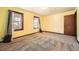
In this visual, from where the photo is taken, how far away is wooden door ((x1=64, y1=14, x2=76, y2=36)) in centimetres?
501

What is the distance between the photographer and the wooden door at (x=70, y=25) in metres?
5.01

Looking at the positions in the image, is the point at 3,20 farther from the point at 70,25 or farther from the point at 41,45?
the point at 70,25

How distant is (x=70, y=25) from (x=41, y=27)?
3.19 metres

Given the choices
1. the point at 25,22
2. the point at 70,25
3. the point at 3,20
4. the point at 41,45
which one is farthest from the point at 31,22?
the point at 41,45

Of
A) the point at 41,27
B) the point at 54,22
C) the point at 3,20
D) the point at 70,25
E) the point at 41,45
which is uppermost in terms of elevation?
the point at 54,22

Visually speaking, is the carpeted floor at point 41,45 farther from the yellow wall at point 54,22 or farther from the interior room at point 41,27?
the yellow wall at point 54,22

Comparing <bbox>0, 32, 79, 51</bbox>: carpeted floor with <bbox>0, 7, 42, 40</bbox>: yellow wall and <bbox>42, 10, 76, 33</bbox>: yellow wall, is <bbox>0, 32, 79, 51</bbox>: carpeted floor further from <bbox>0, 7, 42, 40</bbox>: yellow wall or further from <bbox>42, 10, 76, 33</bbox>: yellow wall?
<bbox>42, 10, 76, 33</bbox>: yellow wall

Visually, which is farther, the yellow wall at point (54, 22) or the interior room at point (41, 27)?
the yellow wall at point (54, 22)

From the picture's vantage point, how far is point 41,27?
7660 millimetres

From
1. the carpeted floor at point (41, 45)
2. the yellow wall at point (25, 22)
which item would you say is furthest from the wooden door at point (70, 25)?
the yellow wall at point (25, 22)

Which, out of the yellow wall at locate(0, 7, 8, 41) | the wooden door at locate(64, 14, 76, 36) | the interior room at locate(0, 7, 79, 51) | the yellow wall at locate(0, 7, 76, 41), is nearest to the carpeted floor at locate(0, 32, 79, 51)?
the interior room at locate(0, 7, 79, 51)

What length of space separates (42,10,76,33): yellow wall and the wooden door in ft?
1.29

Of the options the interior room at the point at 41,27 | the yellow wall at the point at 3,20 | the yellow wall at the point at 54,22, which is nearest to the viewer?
the interior room at the point at 41,27
